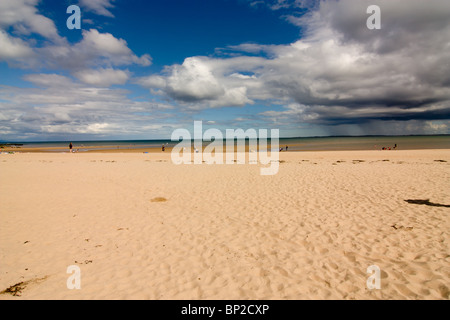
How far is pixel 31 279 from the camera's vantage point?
4.98 meters

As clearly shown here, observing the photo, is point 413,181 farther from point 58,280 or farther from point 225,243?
point 58,280

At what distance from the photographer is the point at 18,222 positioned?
8.22 m

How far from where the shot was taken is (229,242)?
6.62 metres

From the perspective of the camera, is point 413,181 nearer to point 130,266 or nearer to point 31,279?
point 130,266

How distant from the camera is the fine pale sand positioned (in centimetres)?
464

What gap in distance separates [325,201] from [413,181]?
7313 mm

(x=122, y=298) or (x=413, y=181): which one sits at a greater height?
(x=413, y=181)

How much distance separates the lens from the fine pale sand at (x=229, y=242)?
464 cm
